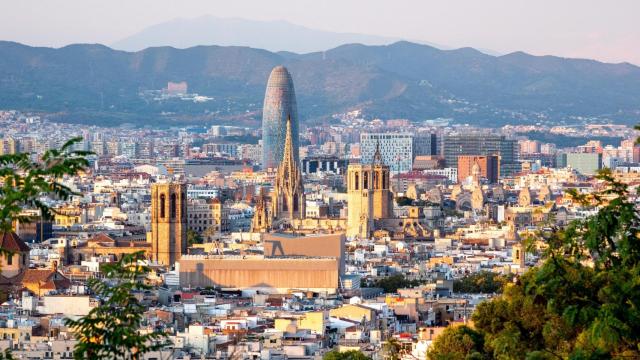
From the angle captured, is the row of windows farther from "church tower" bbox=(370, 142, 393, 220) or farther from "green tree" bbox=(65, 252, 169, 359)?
"green tree" bbox=(65, 252, 169, 359)

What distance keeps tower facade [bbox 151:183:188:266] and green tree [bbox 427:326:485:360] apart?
4650cm

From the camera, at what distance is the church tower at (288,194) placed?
345ft

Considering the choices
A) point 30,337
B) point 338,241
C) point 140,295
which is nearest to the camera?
point 30,337

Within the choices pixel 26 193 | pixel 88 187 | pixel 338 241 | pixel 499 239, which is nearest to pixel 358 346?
pixel 338 241

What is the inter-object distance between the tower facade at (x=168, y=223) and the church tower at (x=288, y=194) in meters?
27.7

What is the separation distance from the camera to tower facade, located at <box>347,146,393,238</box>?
325 feet

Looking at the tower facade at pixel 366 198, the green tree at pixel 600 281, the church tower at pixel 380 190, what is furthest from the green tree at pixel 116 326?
the church tower at pixel 380 190

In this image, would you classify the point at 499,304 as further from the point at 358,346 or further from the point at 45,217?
the point at 358,346

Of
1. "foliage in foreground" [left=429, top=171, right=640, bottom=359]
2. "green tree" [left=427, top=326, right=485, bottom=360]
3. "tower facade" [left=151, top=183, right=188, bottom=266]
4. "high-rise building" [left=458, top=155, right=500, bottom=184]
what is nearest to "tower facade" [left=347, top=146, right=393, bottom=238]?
"tower facade" [left=151, top=183, right=188, bottom=266]

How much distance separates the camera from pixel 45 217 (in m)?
16.6

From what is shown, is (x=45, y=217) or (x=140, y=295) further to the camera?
(x=140, y=295)

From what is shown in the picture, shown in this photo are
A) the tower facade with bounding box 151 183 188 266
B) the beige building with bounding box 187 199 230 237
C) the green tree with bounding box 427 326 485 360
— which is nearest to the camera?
the green tree with bounding box 427 326 485 360

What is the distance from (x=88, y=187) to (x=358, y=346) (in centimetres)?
9820

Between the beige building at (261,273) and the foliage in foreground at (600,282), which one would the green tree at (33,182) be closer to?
the foliage in foreground at (600,282)
